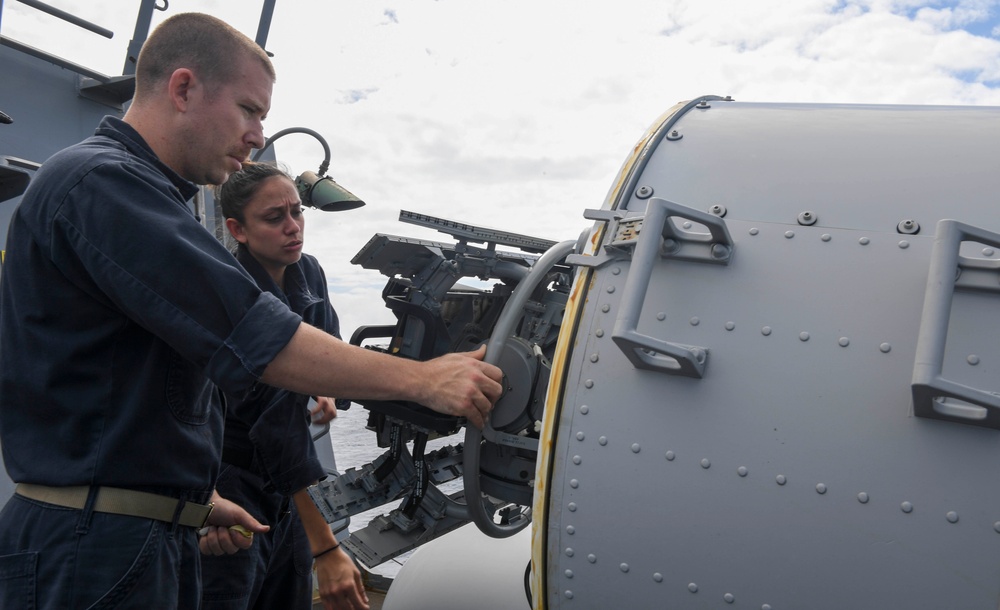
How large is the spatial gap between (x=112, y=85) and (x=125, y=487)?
4019mm

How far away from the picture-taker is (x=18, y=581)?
4.95 feet

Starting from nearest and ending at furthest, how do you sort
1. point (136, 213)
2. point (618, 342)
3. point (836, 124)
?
point (136, 213) < point (618, 342) < point (836, 124)

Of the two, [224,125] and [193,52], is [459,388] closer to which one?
[224,125]

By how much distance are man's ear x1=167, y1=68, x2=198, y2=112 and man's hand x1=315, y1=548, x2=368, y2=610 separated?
4.73ft

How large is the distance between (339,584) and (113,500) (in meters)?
0.97

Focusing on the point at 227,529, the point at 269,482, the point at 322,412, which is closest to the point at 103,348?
the point at 227,529

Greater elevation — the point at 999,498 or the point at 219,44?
the point at 219,44

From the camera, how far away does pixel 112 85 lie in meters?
4.81

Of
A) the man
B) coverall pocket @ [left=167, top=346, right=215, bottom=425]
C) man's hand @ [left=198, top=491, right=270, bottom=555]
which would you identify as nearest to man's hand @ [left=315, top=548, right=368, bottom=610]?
man's hand @ [left=198, top=491, right=270, bottom=555]

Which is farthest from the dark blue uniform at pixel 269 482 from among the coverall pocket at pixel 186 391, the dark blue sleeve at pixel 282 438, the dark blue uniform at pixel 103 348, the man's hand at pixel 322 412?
the dark blue uniform at pixel 103 348

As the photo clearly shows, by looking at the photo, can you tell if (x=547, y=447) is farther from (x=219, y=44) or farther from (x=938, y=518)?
(x=219, y=44)

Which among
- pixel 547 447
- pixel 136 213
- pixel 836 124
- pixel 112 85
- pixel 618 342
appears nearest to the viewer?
pixel 136 213

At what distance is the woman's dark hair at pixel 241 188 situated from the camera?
2545 mm

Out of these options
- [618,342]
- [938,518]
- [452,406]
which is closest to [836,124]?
[618,342]
